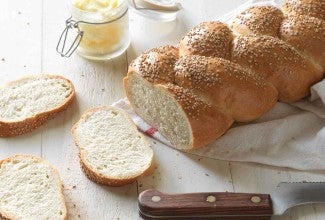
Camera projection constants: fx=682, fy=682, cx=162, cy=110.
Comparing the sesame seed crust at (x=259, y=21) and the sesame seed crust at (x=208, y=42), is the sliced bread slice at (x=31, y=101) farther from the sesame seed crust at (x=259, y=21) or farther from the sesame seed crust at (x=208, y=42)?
the sesame seed crust at (x=259, y=21)

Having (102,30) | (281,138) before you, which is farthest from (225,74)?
(102,30)

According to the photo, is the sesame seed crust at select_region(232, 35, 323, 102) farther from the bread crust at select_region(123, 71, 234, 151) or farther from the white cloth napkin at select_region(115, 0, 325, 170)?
the bread crust at select_region(123, 71, 234, 151)

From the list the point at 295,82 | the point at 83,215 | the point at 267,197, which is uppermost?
the point at 295,82

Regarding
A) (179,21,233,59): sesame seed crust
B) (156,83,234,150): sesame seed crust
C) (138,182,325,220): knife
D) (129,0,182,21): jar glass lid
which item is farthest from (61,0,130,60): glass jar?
(138,182,325,220): knife

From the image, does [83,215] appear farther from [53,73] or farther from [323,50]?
[323,50]

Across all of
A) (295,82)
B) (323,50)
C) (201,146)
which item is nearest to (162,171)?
(201,146)

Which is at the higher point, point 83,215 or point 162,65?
point 162,65

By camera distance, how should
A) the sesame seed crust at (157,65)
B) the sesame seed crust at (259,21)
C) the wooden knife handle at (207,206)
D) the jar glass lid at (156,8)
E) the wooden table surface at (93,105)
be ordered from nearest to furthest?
the wooden knife handle at (207,206) < the wooden table surface at (93,105) < the sesame seed crust at (157,65) < the sesame seed crust at (259,21) < the jar glass lid at (156,8)

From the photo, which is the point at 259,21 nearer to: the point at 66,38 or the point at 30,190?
the point at 66,38

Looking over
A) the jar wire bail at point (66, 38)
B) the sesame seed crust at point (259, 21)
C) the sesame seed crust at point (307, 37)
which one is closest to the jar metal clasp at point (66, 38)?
the jar wire bail at point (66, 38)
